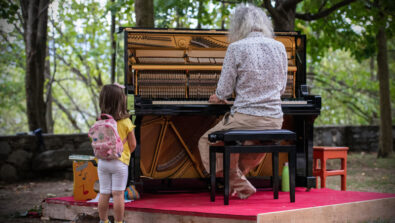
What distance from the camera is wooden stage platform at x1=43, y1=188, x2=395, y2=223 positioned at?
3.27 m

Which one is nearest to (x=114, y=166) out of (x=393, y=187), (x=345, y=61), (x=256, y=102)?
(x=256, y=102)

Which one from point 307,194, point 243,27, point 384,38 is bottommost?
point 307,194

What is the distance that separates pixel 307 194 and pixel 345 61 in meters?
16.7

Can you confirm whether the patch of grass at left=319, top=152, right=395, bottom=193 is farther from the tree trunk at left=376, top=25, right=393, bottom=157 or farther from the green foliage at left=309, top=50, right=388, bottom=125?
the green foliage at left=309, top=50, right=388, bottom=125

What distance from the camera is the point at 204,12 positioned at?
9906mm

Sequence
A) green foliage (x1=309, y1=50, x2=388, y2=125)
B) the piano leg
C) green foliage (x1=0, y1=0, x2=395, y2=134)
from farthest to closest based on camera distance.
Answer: green foliage (x1=309, y1=50, x2=388, y2=125) → green foliage (x1=0, y1=0, x2=395, y2=134) → the piano leg

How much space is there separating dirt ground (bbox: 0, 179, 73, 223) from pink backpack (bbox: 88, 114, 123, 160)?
122 centimetres

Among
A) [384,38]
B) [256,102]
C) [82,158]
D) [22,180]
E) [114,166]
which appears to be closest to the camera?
[114,166]

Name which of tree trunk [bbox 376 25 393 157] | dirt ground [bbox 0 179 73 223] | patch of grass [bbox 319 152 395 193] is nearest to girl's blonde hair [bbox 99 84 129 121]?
dirt ground [bbox 0 179 73 223]

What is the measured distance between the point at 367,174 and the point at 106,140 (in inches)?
241

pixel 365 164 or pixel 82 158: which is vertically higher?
pixel 82 158

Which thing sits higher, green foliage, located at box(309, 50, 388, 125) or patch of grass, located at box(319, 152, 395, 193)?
green foliage, located at box(309, 50, 388, 125)

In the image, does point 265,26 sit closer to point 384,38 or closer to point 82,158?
point 82,158

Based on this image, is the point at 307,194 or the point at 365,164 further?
the point at 365,164
